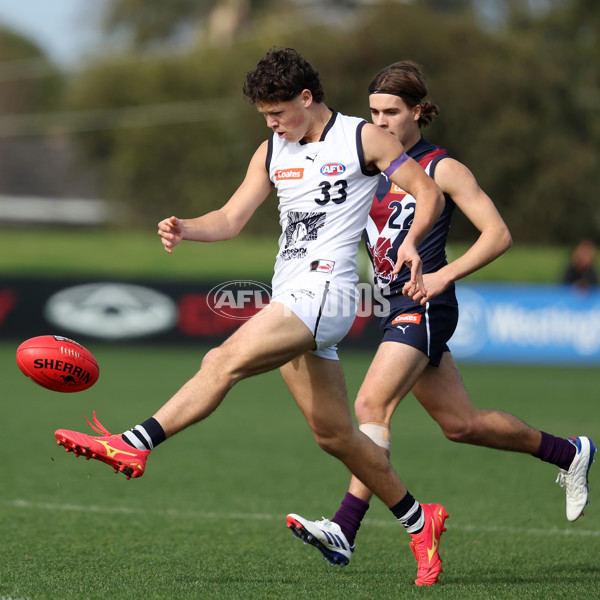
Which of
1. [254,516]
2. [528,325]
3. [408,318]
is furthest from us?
[528,325]

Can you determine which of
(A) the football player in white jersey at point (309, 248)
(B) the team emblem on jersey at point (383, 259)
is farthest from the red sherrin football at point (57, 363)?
(B) the team emblem on jersey at point (383, 259)

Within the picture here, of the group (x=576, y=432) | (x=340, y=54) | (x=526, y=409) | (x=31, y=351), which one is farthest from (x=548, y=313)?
(x=340, y=54)

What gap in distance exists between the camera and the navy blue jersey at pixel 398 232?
5773 mm

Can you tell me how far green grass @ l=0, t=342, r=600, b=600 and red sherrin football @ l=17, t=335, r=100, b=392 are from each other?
566 mm

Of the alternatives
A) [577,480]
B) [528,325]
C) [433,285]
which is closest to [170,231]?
[433,285]

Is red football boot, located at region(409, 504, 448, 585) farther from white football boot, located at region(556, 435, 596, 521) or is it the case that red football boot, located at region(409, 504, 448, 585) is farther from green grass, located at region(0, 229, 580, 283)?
green grass, located at region(0, 229, 580, 283)

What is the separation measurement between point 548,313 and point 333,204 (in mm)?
14089

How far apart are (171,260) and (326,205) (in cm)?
2101

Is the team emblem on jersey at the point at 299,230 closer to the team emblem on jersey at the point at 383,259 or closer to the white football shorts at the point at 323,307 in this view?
the white football shorts at the point at 323,307

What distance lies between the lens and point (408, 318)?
5676 mm

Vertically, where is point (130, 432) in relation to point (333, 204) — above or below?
below

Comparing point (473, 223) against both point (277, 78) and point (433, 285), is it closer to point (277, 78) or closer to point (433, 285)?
point (433, 285)

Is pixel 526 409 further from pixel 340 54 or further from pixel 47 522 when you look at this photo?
pixel 340 54

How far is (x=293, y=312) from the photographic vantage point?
191 inches
